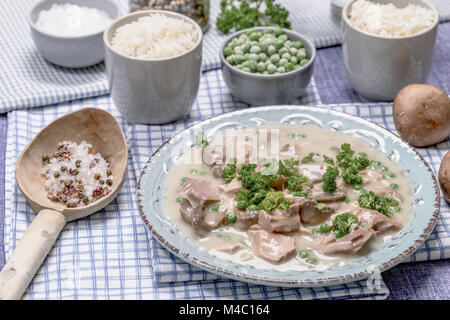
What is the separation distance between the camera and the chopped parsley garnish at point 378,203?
3.33 metres

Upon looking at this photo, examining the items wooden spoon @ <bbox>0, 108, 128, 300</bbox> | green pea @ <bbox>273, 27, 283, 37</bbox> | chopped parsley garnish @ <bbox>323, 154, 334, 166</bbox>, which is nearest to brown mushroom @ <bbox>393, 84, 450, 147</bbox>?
chopped parsley garnish @ <bbox>323, 154, 334, 166</bbox>

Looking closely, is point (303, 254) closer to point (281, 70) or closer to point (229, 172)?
point (229, 172)

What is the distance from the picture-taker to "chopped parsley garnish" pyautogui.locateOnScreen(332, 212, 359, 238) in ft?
10.4

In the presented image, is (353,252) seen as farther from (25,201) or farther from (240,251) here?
(25,201)

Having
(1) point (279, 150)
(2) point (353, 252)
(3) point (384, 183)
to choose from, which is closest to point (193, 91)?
(1) point (279, 150)

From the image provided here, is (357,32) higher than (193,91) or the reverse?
higher

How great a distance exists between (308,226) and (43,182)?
1.48 m

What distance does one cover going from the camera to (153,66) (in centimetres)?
398

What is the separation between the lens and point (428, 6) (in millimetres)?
4414

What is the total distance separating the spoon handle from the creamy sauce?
58 cm

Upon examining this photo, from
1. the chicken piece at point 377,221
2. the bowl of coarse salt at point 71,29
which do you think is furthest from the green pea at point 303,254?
the bowl of coarse salt at point 71,29

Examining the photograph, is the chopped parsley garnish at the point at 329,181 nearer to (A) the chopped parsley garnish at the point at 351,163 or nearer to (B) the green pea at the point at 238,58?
(A) the chopped parsley garnish at the point at 351,163

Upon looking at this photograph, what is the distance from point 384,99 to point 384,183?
1067mm

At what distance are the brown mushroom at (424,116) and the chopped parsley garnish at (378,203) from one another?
746 mm
